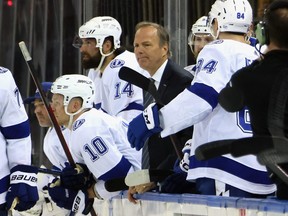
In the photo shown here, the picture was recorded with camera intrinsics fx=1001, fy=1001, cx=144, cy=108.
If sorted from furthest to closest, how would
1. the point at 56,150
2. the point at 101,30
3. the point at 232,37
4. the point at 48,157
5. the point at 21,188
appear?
the point at 101,30
the point at 48,157
the point at 56,150
the point at 21,188
the point at 232,37

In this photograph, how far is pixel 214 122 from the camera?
345 centimetres

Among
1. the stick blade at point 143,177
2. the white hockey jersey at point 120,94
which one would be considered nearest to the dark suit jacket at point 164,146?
the stick blade at point 143,177

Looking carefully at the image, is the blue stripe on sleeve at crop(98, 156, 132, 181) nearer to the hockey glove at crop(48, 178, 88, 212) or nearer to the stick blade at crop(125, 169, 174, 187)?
the hockey glove at crop(48, 178, 88, 212)

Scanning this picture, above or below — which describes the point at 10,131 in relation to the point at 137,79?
below

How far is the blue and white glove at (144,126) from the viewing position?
338 centimetres

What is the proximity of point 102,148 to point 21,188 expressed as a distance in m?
0.43

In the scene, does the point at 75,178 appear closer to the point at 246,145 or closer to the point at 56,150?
the point at 56,150

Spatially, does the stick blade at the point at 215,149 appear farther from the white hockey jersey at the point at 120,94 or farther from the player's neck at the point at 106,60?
the player's neck at the point at 106,60

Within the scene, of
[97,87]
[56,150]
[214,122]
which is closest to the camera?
[214,122]

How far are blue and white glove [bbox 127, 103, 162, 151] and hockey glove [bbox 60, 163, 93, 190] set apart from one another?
2.75 ft

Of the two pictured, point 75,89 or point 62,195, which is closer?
point 62,195

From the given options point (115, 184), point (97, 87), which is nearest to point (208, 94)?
point (115, 184)

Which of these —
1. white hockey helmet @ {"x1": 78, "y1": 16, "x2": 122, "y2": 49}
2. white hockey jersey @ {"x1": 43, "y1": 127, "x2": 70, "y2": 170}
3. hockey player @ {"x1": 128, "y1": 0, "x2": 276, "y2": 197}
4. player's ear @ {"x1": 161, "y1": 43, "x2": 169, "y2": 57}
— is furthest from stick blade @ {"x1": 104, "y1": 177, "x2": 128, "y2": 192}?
white hockey helmet @ {"x1": 78, "y1": 16, "x2": 122, "y2": 49}

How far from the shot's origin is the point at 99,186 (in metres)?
4.16
